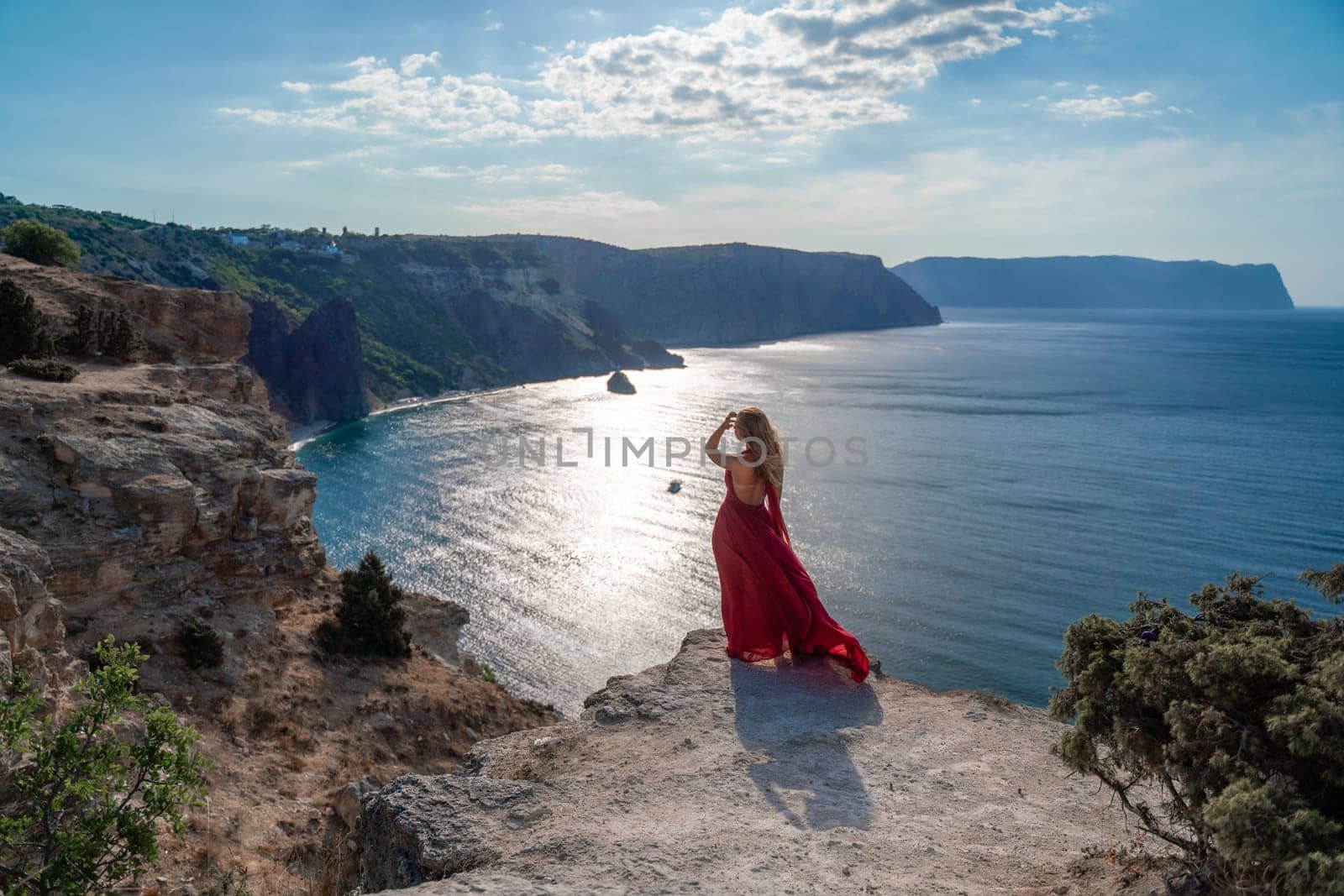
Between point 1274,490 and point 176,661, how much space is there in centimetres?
5235

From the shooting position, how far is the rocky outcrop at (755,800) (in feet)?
18.8

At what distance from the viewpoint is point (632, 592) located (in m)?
37.5

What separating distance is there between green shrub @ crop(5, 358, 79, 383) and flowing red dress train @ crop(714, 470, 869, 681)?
1125cm

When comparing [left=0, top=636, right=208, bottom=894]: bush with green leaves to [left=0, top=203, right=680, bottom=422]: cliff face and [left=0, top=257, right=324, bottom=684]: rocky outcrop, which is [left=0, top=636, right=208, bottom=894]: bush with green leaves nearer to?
[left=0, top=257, right=324, bottom=684]: rocky outcrop

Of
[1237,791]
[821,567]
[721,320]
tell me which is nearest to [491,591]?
[821,567]

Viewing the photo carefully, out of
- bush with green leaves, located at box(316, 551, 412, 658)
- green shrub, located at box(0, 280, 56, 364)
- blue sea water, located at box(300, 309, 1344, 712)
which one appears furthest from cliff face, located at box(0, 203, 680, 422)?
bush with green leaves, located at box(316, 551, 412, 658)

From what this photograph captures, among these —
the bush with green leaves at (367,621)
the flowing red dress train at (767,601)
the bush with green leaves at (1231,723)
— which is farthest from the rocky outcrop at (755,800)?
the bush with green leaves at (367,621)

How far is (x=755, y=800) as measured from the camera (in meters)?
6.70

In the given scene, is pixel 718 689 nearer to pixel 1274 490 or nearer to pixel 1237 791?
pixel 1237 791

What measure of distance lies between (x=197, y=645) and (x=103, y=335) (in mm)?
7166

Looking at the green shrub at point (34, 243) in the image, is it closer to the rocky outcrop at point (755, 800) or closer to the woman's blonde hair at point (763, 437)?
the rocky outcrop at point (755, 800)

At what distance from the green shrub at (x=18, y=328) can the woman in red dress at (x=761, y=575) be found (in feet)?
40.2

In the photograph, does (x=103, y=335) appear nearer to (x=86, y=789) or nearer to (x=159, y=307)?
(x=159, y=307)

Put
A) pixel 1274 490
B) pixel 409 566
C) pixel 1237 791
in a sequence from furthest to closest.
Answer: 1. pixel 1274 490
2. pixel 409 566
3. pixel 1237 791
